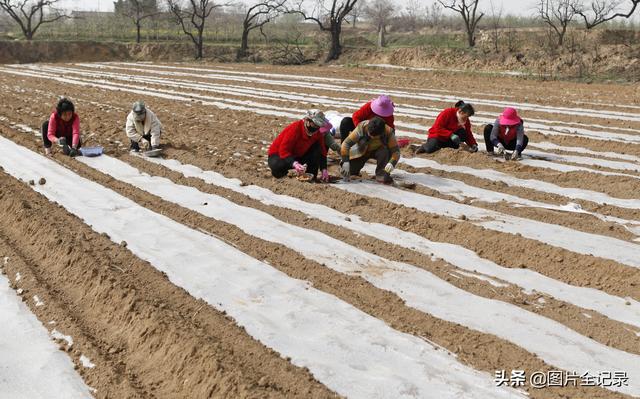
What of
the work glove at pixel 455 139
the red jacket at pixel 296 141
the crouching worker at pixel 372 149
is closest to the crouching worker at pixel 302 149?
the red jacket at pixel 296 141

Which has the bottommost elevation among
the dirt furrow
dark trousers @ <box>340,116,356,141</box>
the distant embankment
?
the dirt furrow

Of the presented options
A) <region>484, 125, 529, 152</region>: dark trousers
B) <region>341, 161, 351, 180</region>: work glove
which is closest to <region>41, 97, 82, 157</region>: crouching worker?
<region>341, 161, 351, 180</region>: work glove

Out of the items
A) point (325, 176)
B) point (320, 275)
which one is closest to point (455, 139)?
point (325, 176)

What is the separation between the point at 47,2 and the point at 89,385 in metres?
43.9

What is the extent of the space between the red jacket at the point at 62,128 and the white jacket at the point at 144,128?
0.58m

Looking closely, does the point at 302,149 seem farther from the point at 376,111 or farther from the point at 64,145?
the point at 64,145

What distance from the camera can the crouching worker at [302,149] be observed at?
6004 mm

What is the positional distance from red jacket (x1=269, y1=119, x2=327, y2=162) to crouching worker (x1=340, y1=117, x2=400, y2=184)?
266 mm

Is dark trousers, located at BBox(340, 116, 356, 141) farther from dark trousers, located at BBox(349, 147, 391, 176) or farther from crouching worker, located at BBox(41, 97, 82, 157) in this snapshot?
crouching worker, located at BBox(41, 97, 82, 157)

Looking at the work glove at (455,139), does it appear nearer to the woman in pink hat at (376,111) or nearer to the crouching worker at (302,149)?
the woman in pink hat at (376,111)

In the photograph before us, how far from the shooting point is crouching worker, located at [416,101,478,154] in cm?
730

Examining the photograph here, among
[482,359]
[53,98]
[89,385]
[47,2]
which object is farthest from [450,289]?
[47,2]

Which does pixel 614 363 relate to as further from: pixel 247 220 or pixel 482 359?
pixel 247 220

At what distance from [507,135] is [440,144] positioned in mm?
796
